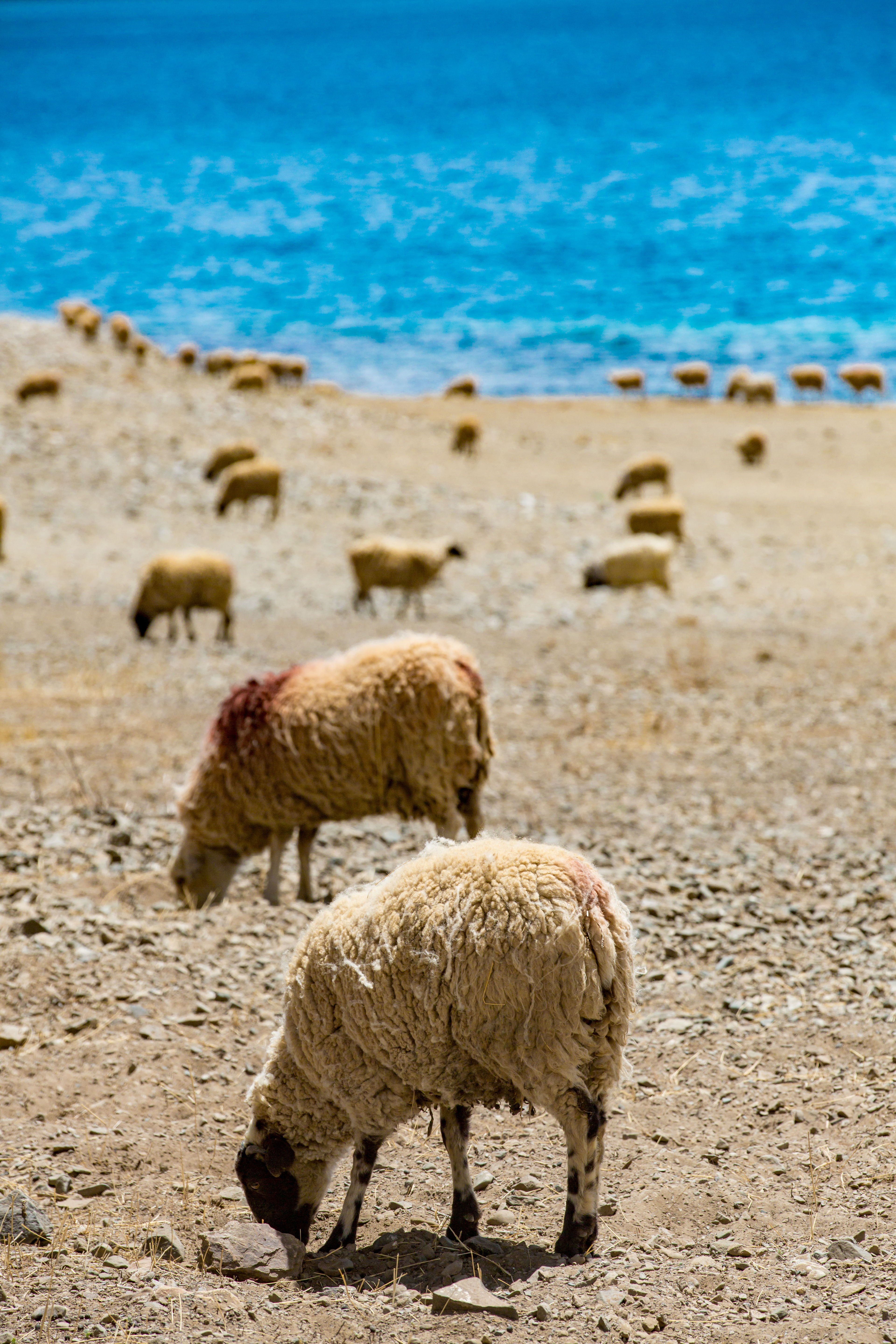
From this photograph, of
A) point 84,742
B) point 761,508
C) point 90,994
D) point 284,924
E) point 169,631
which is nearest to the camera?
point 90,994

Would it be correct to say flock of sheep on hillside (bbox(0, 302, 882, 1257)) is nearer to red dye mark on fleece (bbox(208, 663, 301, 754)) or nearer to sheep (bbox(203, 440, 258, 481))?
red dye mark on fleece (bbox(208, 663, 301, 754))

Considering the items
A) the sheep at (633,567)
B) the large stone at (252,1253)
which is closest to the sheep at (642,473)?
the sheep at (633,567)

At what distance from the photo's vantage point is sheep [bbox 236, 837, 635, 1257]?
167 inches

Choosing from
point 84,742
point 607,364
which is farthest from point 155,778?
point 607,364

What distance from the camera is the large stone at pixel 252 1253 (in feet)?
14.0

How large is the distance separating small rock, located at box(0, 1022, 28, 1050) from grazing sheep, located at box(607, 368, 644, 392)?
3646 cm

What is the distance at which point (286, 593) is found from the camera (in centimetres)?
1802

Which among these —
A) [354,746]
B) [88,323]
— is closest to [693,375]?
[88,323]

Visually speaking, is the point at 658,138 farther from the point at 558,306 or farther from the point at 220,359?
the point at 220,359

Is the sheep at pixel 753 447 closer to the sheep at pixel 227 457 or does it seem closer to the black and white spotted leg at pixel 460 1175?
the sheep at pixel 227 457

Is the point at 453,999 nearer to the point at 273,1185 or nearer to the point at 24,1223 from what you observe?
the point at 273,1185

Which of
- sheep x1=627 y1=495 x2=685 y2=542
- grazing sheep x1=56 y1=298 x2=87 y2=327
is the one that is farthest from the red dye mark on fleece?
grazing sheep x1=56 y1=298 x2=87 y2=327

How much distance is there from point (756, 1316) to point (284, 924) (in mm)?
3766

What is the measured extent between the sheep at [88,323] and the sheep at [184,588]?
69.8 feet
